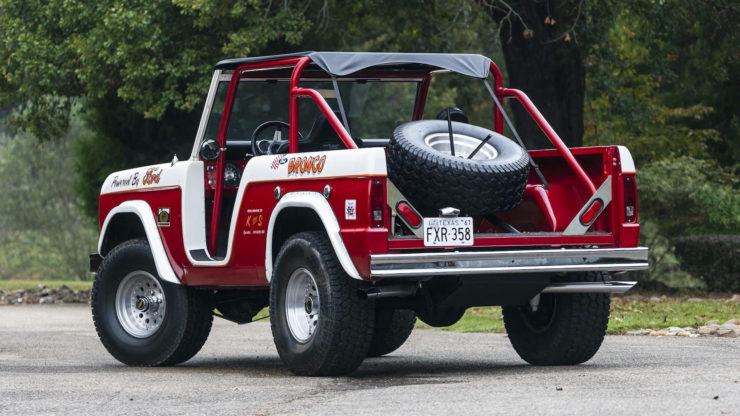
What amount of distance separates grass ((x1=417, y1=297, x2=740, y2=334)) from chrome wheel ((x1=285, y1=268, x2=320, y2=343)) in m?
5.32

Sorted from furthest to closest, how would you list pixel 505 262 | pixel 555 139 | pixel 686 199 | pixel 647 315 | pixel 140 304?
pixel 686 199, pixel 647 315, pixel 140 304, pixel 555 139, pixel 505 262

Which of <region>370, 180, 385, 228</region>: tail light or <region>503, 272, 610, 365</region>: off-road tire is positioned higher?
<region>370, 180, 385, 228</region>: tail light

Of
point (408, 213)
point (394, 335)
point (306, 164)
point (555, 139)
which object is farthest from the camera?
point (394, 335)

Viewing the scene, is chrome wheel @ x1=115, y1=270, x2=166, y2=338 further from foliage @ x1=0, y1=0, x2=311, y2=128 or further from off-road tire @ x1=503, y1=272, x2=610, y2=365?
foliage @ x1=0, y1=0, x2=311, y2=128

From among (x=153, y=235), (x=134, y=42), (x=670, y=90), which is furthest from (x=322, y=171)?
(x=670, y=90)

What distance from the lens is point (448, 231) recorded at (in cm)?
853

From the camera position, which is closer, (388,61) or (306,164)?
(306,164)

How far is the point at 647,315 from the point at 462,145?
7093 mm

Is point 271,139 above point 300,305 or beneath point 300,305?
above

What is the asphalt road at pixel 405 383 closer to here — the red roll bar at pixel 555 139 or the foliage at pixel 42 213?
the red roll bar at pixel 555 139

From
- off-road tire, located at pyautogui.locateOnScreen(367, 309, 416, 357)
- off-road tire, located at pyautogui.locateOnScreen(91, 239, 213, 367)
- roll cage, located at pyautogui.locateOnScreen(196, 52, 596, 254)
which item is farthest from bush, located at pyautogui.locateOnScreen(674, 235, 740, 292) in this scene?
off-road tire, located at pyautogui.locateOnScreen(91, 239, 213, 367)

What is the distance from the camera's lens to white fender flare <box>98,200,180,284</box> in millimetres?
10391

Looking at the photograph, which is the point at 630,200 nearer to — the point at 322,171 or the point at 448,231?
the point at 448,231

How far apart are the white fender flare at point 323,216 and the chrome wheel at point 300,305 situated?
0.38 meters
